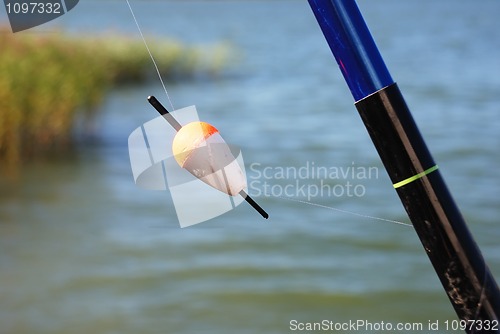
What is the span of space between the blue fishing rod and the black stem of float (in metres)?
0.08

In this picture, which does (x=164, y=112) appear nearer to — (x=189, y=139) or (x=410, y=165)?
(x=189, y=139)

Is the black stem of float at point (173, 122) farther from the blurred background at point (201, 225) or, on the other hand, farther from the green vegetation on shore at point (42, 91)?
the green vegetation on shore at point (42, 91)

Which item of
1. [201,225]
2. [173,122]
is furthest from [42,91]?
[173,122]

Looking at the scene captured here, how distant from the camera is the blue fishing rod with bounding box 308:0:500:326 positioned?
1.62 ft

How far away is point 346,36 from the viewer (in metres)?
0.49

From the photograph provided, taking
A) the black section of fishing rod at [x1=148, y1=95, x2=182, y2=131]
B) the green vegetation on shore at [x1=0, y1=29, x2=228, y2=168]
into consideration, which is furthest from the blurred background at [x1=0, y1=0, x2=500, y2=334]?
the black section of fishing rod at [x1=148, y1=95, x2=182, y2=131]

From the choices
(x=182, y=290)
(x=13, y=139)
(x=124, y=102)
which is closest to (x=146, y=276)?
(x=182, y=290)

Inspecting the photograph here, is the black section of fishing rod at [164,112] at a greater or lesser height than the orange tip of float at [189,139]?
greater

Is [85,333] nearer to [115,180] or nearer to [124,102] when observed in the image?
[115,180]

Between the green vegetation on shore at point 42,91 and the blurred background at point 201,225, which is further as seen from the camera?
the green vegetation on shore at point 42,91

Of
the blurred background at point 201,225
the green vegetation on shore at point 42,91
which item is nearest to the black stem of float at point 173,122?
the blurred background at point 201,225

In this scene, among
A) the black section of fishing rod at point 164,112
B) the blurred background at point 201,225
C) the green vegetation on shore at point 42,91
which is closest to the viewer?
the black section of fishing rod at point 164,112

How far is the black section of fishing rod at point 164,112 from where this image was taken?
1.61 feet

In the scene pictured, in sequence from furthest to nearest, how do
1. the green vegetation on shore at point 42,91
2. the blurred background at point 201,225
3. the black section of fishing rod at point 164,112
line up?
the green vegetation on shore at point 42,91
the blurred background at point 201,225
the black section of fishing rod at point 164,112
